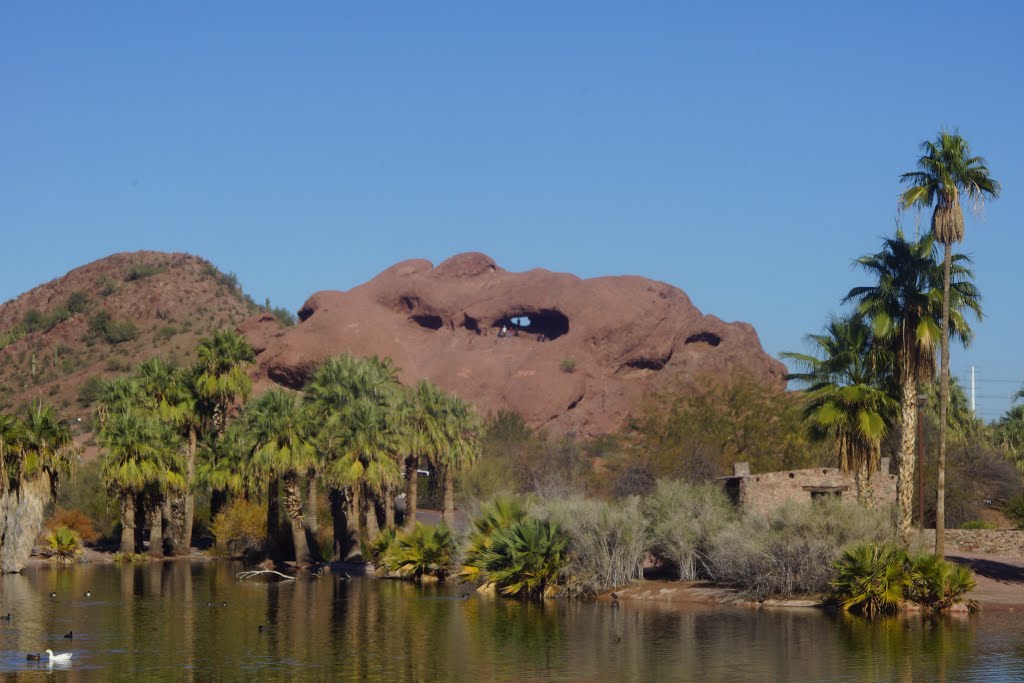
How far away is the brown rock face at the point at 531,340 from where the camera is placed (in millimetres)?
102375

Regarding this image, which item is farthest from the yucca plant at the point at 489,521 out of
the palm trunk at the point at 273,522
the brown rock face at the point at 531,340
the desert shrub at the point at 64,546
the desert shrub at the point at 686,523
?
the brown rock face at the point at 531,340

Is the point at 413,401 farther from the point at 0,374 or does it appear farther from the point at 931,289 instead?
the point at 0,374

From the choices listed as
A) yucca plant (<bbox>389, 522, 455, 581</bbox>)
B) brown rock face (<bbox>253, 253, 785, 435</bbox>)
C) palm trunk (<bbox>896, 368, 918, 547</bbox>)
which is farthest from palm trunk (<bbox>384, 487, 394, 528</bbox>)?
brown rock face (<bbox>253, 253, 785, 435</bbox>)

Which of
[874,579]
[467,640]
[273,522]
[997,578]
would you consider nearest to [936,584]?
[874,579]

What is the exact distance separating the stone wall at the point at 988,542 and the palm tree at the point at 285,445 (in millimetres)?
24872

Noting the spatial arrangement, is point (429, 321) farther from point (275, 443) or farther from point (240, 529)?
point (275, 443)

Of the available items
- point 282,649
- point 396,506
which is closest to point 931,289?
point 282,649

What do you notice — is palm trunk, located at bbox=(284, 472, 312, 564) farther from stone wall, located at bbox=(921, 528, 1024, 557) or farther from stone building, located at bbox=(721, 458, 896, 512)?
stone wall, located at bbox=(921, 528, 1024, 557)

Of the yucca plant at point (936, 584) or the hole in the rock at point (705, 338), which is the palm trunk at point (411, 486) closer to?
the yucca plant at point (936, 584)

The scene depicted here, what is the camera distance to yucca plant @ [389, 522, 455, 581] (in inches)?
1756

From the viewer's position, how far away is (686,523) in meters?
38.0

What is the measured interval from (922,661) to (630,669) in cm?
566

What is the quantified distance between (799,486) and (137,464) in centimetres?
2872

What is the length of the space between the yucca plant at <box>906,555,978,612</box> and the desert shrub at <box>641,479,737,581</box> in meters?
6.38
